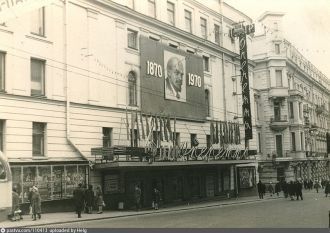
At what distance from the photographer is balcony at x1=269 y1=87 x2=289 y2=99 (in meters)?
55.1

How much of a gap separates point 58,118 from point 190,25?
16.3 metres

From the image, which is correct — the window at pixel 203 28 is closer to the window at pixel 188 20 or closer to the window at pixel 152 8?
the window at pixel 188 20

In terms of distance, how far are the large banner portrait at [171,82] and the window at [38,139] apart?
26.4 feet

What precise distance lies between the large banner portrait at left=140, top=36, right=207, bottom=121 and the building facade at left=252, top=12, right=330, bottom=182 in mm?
18703

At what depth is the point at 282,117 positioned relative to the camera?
5612 cm

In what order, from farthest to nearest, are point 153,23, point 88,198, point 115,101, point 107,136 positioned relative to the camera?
point 153,23, point 115,101, point 107,136, point 88,198

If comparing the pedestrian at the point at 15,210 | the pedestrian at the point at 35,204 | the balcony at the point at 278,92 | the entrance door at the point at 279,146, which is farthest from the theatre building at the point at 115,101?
the entrance door at the point at 279,146

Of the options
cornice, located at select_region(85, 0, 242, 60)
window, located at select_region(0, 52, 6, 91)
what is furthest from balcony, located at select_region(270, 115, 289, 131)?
window, located at select_region(0, 52, 6, 91)

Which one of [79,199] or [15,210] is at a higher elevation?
[79,199]

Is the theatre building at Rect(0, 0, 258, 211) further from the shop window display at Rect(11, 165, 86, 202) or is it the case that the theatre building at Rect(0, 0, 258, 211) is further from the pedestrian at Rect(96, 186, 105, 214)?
the pedestrian at Rect(96, 186, 105, 214)

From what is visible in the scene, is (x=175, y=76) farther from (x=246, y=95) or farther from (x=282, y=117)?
(x=282, y=117)

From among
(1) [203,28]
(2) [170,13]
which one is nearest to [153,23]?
(2) [170,13]

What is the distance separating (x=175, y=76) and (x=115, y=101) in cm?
618

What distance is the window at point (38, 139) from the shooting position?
2436 cm
